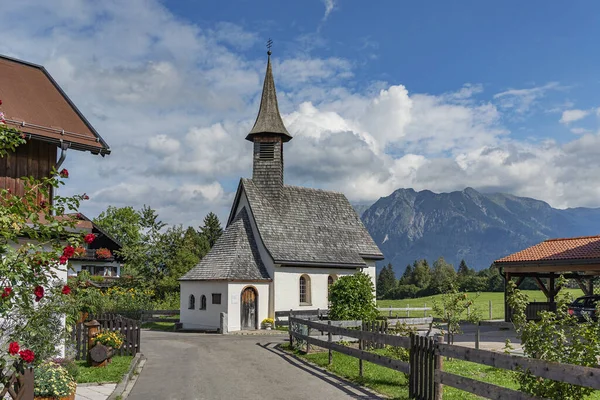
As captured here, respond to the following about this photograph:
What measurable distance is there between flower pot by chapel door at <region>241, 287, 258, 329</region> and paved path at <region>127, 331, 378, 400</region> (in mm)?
10095

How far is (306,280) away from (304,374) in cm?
2074

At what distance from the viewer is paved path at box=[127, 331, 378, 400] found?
474 inches

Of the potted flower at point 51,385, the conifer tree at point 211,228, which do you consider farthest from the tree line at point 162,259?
the potted flower at point 51,385

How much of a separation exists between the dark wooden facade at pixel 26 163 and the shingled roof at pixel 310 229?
20.3 m

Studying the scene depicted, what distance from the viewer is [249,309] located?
106ft

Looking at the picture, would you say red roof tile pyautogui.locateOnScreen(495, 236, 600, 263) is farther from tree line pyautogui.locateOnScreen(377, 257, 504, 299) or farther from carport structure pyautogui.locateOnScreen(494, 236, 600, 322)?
tree line pyautogui.locateOnScreen(377, 257, 504, 299)

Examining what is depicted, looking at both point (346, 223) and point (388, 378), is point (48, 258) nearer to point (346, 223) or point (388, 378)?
point (388, 378)

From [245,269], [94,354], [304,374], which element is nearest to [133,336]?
[94,354]

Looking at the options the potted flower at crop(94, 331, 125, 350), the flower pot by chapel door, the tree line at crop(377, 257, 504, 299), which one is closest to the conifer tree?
the tree line at crop(377, 257, 504, 299)

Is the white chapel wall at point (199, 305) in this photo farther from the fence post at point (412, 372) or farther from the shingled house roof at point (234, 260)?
the fence post at point (412, 372)

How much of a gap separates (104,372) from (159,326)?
69.9ft

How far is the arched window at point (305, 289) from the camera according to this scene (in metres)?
35.0

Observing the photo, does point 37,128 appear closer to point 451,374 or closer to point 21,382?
point 21,382

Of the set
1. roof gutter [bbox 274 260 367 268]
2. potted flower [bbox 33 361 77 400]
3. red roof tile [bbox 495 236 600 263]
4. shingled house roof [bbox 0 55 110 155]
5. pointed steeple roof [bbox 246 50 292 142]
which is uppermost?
pointed steeple roof [bbox 246 50 292 142]
